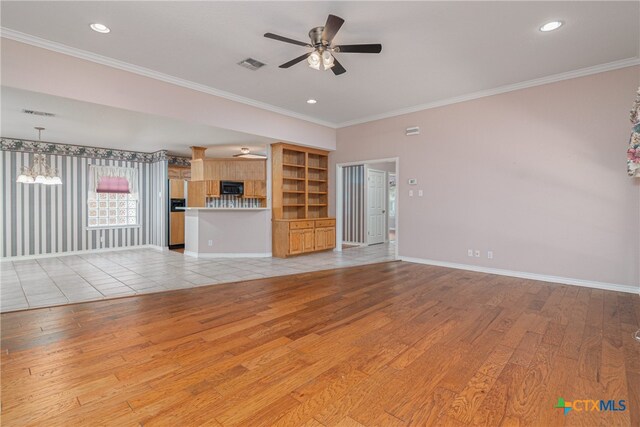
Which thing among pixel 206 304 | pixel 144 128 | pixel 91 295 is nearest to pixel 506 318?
pixel 206 304

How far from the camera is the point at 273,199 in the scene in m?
6.96

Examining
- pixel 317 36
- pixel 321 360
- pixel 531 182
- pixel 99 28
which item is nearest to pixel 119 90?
pixel 99 28

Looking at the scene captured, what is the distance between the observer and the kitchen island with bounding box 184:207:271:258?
673 centimetres

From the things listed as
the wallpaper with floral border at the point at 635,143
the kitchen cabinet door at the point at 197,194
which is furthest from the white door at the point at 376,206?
the wallpaper with floral border at the point at 635,143

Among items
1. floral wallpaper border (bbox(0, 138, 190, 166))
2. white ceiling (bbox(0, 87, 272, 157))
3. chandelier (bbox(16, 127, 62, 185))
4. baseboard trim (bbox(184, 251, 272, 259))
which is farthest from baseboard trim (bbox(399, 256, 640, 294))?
chandelier (bbox(16, 127, 62, 185))

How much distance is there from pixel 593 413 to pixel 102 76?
5795 millimetres

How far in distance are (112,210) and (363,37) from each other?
7.80 meters

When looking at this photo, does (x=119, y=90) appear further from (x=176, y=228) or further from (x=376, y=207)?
(x=376, y=207)

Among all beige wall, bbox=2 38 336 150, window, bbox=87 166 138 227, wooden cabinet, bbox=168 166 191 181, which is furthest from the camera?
wooden cabinet, bbox=168 166 191 181

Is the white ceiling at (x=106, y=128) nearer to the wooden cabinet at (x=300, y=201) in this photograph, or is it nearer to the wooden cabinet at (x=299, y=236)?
the wooden cabinet at (x=300, y=201)

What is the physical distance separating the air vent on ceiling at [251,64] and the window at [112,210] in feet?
19.9

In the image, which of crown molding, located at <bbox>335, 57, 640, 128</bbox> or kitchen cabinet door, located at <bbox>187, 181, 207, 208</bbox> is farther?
kitchen cabinet door, located at <bbox>187, 181, 207, 208</bbox>

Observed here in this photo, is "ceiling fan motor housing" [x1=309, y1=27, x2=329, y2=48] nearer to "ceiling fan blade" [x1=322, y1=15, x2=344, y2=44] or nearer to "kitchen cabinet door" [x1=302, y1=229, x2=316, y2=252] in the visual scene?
"ceiling fan blade" [x1=322, y1=15, x2=344, y2=44]

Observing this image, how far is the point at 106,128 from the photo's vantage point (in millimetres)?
5480
